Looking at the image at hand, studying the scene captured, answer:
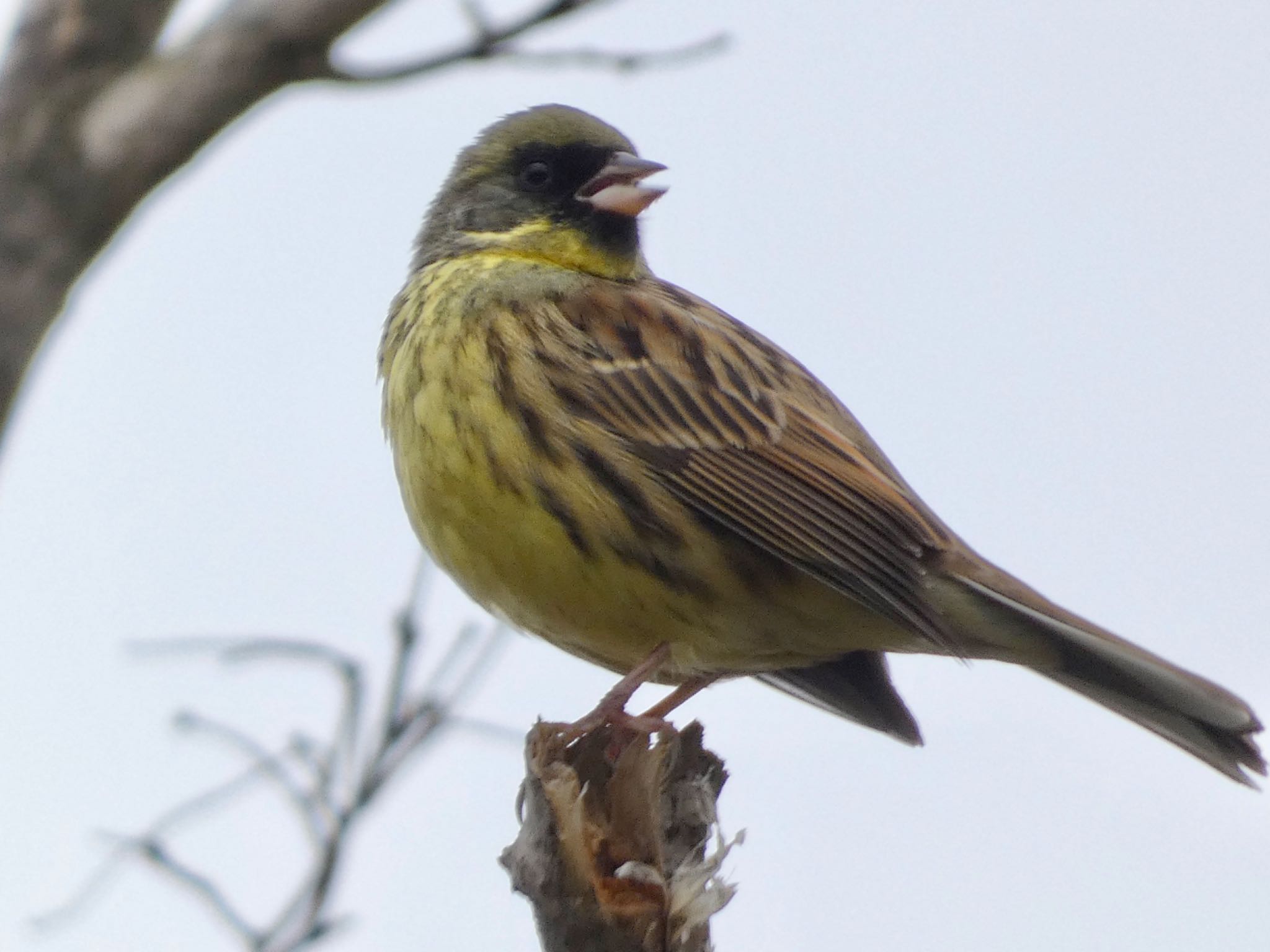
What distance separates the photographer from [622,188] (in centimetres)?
612

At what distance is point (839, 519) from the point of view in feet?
17.4

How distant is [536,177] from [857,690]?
7.13ft

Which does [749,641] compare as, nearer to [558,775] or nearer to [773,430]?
[773,430]

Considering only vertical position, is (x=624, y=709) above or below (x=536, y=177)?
below

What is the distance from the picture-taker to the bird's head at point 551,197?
614cm

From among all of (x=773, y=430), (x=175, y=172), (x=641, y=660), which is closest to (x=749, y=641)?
(x=641, y=660)

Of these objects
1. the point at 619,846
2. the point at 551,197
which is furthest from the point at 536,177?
the point at 619,846

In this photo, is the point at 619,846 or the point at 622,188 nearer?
the point at 619,846

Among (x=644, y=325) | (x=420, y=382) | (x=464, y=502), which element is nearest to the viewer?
(x=464, y=502)

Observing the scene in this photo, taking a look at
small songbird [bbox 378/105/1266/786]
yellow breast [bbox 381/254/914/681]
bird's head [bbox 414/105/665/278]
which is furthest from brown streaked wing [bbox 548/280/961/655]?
bird's head [bbox 414/105/665/278]

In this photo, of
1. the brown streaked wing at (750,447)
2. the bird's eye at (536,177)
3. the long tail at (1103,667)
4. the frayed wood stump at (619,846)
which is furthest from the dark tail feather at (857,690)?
Answer: the bird's eye at (536,177)

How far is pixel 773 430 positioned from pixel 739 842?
1877 millimetres

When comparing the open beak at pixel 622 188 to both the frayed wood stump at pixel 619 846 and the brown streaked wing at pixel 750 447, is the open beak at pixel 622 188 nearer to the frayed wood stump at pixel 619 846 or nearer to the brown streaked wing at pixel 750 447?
the brown streaked wing at pixel 750 447

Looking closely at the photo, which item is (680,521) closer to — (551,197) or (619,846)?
(619,846)
